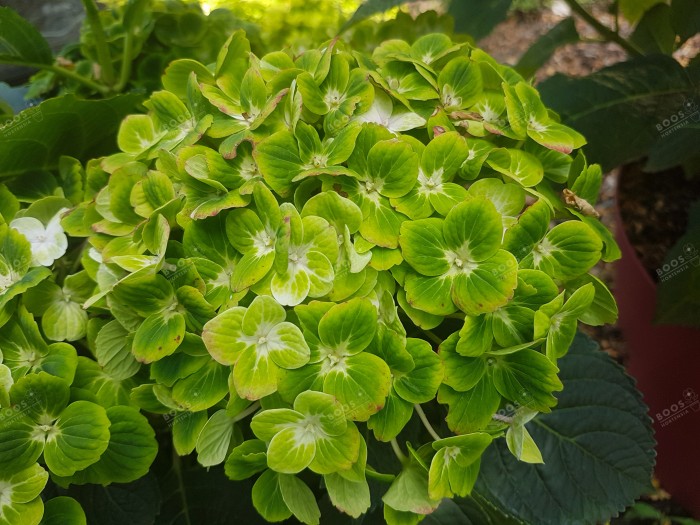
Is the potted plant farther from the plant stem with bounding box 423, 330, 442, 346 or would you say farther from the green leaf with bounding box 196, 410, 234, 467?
the green leaf with bounding box 196, 410, 234, 467

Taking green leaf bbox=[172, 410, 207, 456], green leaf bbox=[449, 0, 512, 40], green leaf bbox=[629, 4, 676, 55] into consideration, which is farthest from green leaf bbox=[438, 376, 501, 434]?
green leaf bbox=[629, 4, 676, 55]

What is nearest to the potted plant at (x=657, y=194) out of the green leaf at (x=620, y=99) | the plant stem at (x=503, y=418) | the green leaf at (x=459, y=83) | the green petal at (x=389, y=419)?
the green leaf at (x=620, y=99)

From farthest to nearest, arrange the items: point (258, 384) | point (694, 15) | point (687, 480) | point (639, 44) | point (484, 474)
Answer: point (687, 480)
point (639, 44)
point (694, 15)
point (484, 474)
point (258, 384)

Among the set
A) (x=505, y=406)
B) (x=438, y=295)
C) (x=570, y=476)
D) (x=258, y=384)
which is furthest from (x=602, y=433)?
(x=258, y=384)

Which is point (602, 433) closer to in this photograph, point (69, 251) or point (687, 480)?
point (687, 480)

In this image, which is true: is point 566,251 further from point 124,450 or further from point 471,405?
point 124,450

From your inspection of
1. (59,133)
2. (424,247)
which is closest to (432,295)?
(424,247)

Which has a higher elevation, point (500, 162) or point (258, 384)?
point (500, 162)
